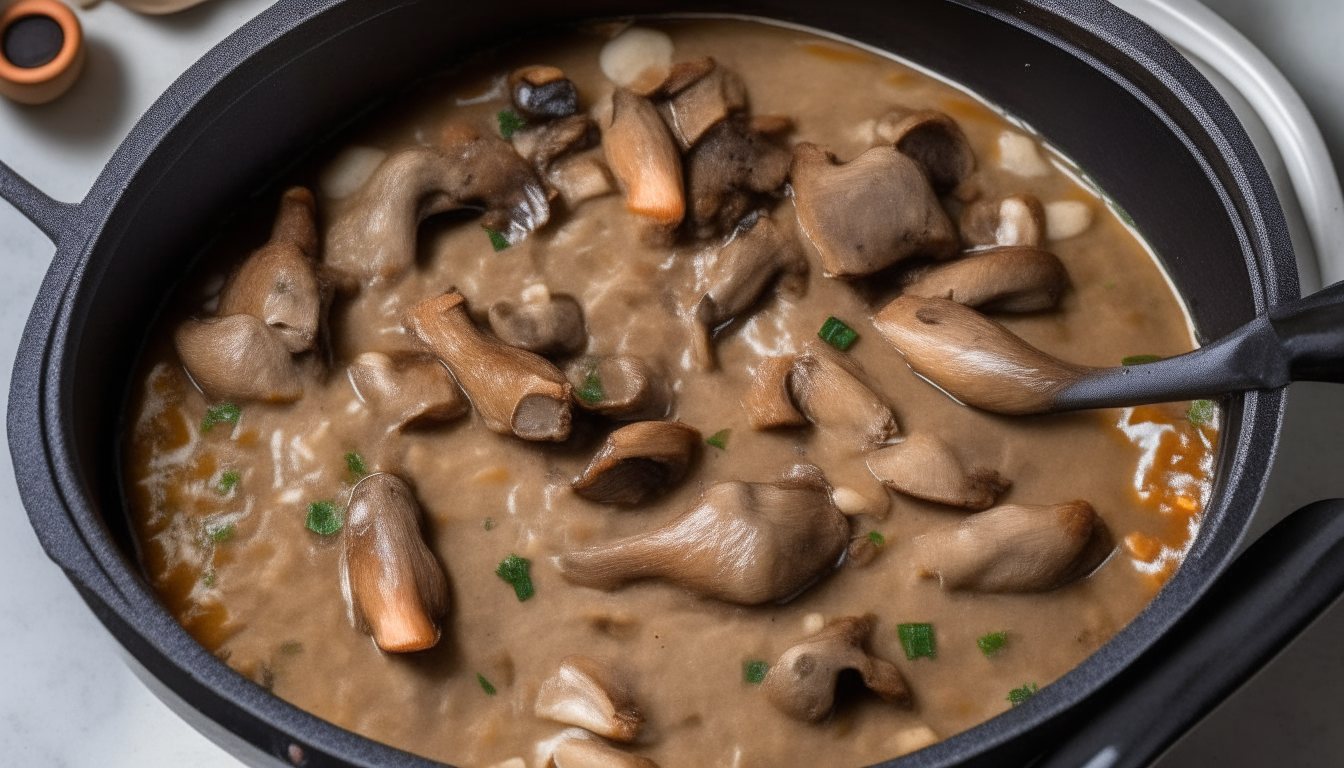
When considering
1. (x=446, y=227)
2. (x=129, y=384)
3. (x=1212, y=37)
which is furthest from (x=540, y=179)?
(x=1212, y=37)

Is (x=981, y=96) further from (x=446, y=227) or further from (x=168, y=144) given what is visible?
(x=168, y=144)

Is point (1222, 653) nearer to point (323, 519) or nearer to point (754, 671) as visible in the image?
point (754, 671)

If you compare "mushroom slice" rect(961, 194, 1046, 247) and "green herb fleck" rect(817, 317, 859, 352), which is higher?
"mushroom slice" rect(961, 194, 1046, 247)

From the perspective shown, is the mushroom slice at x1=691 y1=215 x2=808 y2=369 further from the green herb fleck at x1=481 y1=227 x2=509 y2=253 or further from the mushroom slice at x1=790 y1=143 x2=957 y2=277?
the green herb fleck at x1=481 y1=227 x2=509 y2=253

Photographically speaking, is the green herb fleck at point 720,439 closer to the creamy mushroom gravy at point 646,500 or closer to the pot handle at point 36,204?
the creamy mushroom gravy at point 646,500

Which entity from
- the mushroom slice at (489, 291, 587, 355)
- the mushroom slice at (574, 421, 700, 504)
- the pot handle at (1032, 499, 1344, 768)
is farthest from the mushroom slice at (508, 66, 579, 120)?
the pot handle at (1032, 499, 1344, 768)
